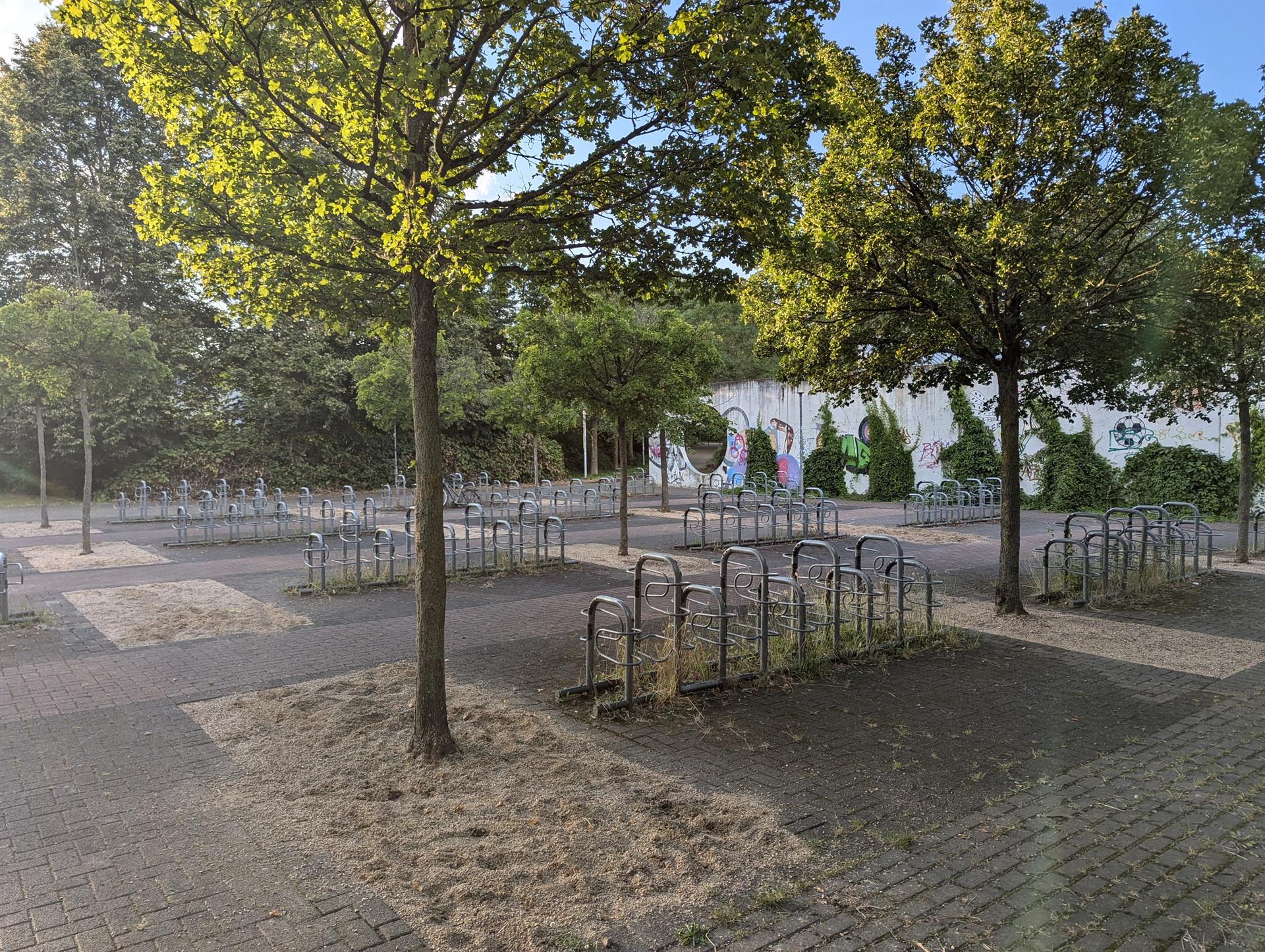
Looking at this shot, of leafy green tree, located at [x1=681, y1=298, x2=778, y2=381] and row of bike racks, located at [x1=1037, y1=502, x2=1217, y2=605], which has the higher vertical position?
leafy green tree, located at [x1=681, y1=298, x2=778, y2=381]

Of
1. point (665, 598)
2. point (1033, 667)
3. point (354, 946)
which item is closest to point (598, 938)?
point (354, 946)

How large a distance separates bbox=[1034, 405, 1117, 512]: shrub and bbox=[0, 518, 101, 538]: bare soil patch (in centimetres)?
2354

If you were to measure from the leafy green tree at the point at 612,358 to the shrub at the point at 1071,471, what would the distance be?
12642 millimetres

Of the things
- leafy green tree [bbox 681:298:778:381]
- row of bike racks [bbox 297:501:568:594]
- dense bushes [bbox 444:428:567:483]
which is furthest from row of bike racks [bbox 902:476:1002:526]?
leafy green tree [bbox 681:298:778:381]

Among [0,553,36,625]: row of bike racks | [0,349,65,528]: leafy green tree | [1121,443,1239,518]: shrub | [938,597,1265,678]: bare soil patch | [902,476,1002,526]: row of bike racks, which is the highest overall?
[0,349,65,528]: leafy green tree

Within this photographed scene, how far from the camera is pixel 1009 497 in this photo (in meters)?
8.95

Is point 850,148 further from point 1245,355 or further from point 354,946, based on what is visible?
point 354,946

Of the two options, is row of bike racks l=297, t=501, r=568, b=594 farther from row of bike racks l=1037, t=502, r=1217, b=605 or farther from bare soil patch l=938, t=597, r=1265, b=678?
row of bike racks l=1037, t=502, r=1217, b=605

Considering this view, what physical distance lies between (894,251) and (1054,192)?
5.20ft

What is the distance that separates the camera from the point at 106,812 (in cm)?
416

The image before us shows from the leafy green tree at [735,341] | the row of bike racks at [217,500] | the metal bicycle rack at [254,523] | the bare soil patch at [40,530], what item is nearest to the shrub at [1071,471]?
the metal bicycle rack at [254,523]

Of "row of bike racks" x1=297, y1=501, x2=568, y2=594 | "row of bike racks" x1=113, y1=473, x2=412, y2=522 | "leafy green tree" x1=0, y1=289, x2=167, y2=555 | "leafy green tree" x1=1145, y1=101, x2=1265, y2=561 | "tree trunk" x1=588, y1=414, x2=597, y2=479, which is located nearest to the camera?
"leafy green tree" x1=1145, y1=101, x2=1265, y2=561

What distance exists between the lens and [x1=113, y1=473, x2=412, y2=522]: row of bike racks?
18.8 meters

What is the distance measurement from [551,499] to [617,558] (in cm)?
→ 1191
